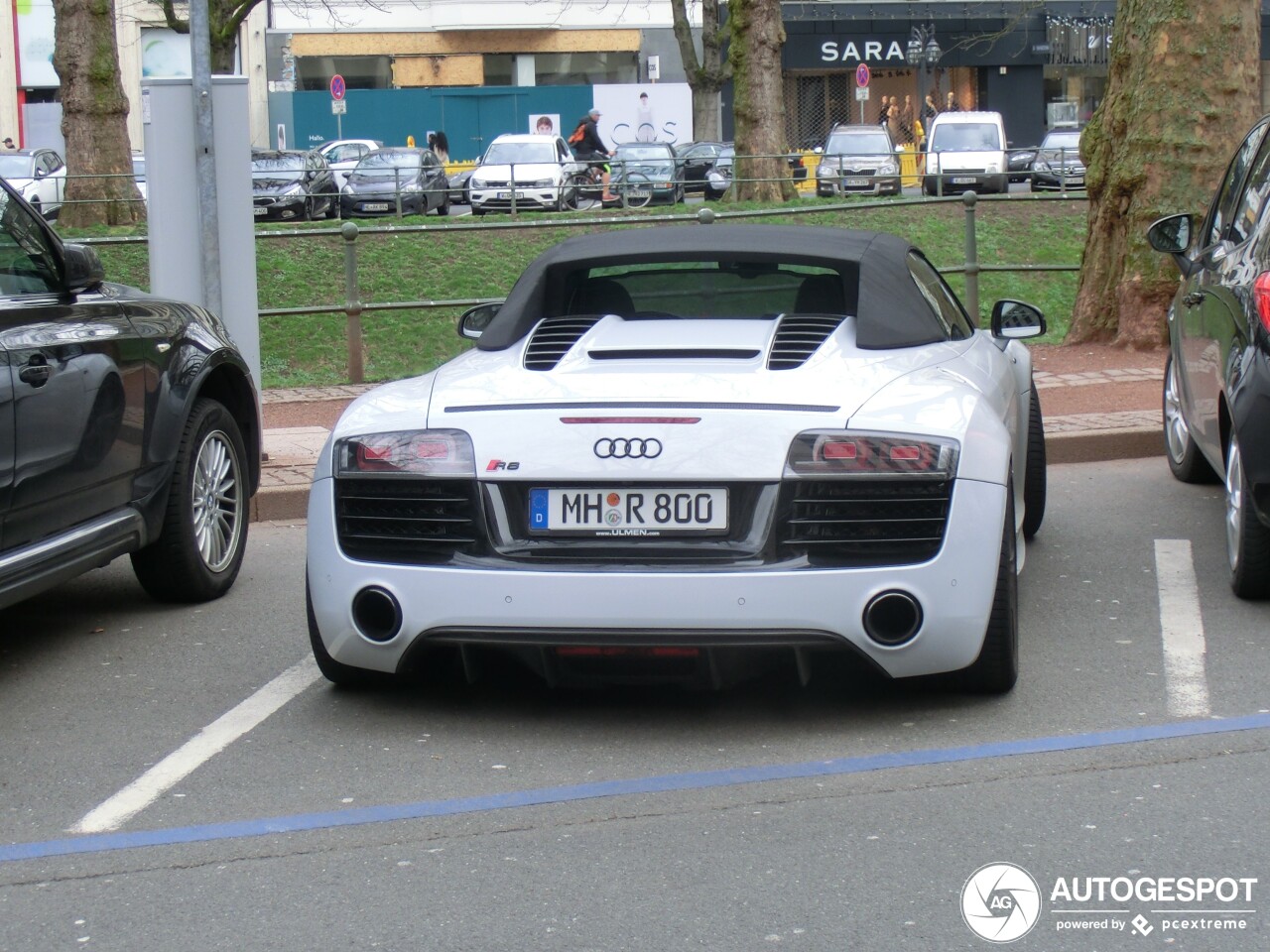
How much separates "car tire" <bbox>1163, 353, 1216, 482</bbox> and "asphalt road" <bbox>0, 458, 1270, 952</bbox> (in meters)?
2.43

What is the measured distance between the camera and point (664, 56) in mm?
57438

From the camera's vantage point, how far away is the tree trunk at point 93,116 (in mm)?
25500

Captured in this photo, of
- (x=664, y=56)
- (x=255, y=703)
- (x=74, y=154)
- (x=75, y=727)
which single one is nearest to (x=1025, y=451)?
(x=255, y=703)

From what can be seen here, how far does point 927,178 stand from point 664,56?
26728mm

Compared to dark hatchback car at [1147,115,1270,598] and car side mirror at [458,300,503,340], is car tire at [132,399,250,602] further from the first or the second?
dark hatchback car at [1147,115,1270,598]

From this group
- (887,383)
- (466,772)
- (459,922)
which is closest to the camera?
(459,922)

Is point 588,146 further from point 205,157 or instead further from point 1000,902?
point 1000,902

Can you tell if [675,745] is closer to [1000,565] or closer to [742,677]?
[742,677]

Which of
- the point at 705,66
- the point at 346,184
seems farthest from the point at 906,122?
the point at 346,184

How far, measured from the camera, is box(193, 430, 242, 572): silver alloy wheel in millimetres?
6688

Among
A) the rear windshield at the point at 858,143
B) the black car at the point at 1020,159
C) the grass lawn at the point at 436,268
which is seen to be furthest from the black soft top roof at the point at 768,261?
the black car at the point at 1020,159

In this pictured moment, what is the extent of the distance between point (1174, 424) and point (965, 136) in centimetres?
3142

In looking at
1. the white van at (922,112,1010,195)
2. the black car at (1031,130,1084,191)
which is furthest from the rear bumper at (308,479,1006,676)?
the white van at (922,112,1010,195)

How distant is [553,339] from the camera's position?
5.44 m
